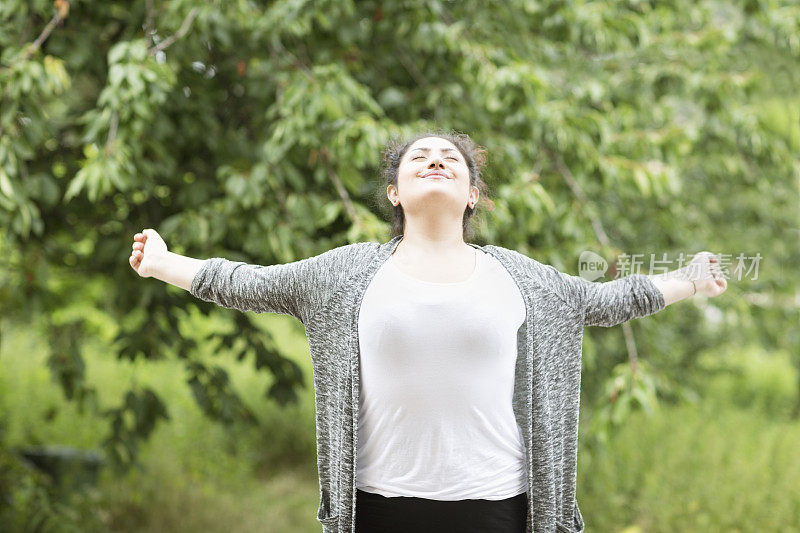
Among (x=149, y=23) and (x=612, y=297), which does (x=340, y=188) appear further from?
(x=612, y=297)

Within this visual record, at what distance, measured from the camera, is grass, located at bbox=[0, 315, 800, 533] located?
15.1 feet

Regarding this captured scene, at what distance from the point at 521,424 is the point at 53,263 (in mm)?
2728

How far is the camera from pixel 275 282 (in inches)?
61.4

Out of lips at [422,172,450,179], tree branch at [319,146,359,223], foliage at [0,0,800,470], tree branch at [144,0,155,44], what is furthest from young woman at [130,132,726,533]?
tree branch at [144,0,155,44]

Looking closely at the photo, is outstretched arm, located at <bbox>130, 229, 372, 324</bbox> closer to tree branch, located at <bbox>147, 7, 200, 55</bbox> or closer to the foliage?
the foliage

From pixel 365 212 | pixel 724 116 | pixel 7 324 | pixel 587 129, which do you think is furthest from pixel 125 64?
pixel 7 324

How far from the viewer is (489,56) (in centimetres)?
293

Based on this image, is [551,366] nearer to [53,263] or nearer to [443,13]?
[443,13]

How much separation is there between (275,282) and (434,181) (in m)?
0.38

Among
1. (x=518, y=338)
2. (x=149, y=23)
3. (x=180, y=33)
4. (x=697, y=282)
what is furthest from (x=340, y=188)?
(x=697, y=282)

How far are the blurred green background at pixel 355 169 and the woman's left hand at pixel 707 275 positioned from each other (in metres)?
0.13

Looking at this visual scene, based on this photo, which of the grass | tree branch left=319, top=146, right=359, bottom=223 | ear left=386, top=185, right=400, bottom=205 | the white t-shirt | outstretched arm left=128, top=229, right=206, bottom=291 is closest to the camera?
the white t-shirt

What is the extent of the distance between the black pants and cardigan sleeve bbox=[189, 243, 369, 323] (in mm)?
398

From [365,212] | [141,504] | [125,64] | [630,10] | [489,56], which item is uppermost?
[630,10]
